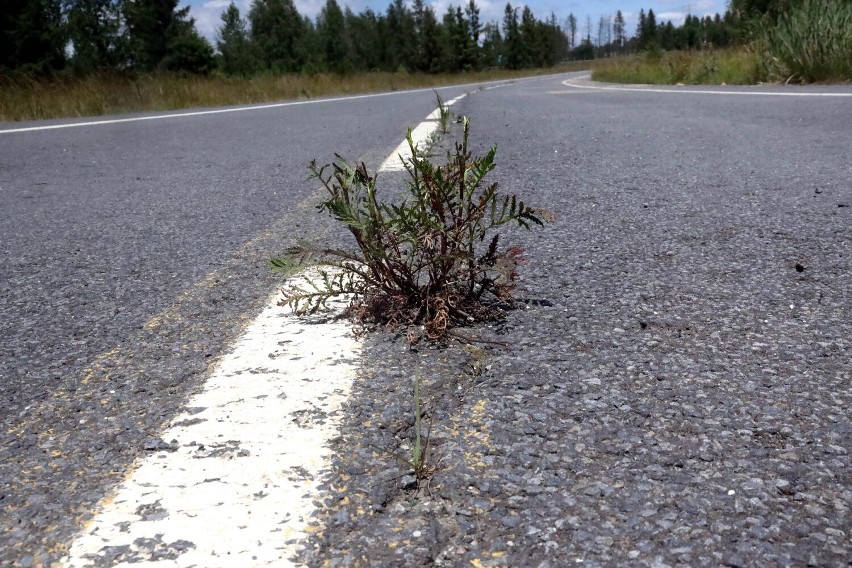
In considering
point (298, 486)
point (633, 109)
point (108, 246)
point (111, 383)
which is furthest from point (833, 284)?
point (633, 109)

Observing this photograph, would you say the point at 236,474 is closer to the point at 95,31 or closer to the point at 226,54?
the point at 95,31

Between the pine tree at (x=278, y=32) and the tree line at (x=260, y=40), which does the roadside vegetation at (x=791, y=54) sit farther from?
the pine tree at (x=278, y=32)

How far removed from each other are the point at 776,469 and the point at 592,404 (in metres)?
0.32

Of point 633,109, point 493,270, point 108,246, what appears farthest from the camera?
point 633,109

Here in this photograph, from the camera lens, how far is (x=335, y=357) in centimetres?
154

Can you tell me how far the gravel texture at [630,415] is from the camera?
0.97m

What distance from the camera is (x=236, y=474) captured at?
1.10m

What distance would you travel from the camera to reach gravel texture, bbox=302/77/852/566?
97 centimetres

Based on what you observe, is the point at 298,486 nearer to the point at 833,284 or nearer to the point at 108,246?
the point at 833,284

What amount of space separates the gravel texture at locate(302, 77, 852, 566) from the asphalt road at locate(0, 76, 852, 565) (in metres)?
0.02

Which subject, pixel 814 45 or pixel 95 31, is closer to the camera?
pixel 814 45

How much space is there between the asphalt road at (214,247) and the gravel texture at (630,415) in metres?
0.02

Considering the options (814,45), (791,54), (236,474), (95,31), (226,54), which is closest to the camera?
(236,474)

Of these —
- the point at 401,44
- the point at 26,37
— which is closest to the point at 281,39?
the point at 401,44
